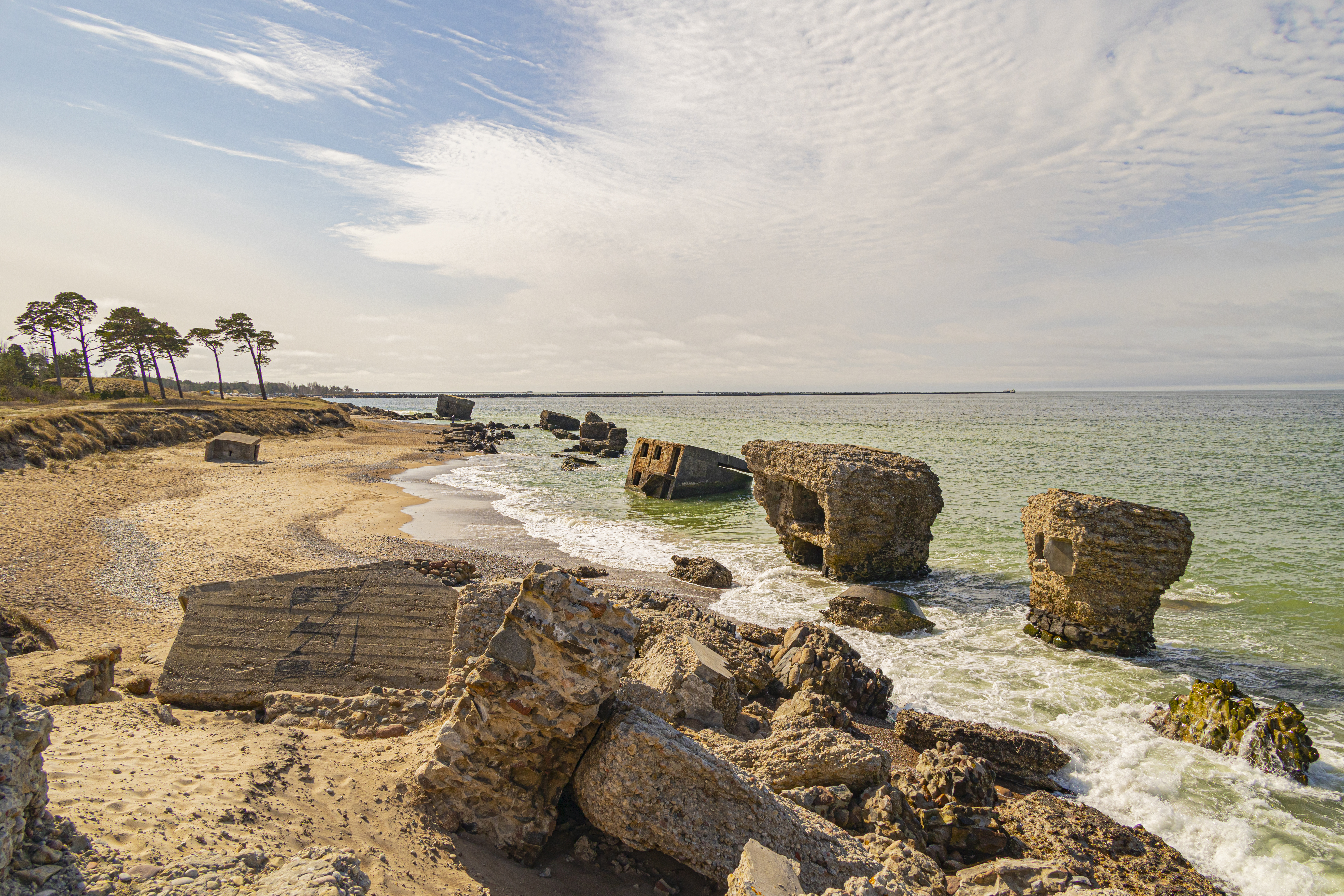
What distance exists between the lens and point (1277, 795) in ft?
21.0

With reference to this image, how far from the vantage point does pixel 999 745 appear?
6.93 metres

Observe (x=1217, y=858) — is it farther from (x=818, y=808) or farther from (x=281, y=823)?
(x=281, y=823)

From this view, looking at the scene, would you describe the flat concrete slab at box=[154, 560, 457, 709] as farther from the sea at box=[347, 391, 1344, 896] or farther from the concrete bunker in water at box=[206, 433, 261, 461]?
the concrete bunker in water at box=[206, 433, 261, 461]

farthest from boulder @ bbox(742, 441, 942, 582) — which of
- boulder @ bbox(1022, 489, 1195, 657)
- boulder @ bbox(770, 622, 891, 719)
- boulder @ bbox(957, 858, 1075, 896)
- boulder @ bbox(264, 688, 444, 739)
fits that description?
boulder @ bbox(264, 688, 444, 739)

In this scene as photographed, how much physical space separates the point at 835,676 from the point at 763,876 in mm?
4995

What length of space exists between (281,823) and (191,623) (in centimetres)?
361

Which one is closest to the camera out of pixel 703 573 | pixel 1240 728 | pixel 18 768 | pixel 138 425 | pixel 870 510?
pixel 18 768

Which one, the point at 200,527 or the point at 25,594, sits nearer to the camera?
the point at 25,594

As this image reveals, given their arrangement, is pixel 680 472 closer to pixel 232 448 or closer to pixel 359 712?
pixel 232 448

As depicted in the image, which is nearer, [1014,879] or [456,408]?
[1014,879]

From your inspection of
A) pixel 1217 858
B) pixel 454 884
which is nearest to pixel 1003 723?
pixel 1217 858

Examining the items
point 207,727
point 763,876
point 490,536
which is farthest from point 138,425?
point 763,876

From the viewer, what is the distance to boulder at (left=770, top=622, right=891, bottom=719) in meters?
7.92

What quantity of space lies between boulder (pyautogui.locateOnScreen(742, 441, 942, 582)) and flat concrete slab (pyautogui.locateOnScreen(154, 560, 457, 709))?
968cm
